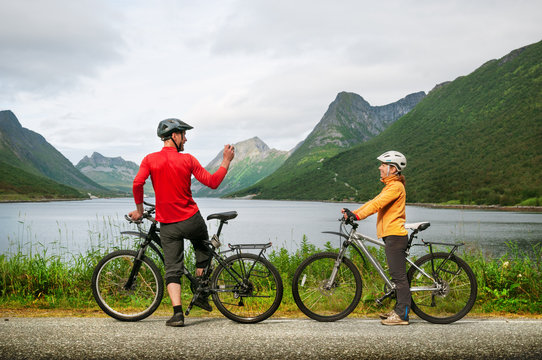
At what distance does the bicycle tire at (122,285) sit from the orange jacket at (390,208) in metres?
3.17

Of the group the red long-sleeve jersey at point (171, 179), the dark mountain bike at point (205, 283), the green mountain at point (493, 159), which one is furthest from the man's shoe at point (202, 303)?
the green mountain at point (493, 159)

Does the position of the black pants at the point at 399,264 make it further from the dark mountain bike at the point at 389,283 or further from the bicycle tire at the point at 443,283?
the bicycle tire at the point at 443,283

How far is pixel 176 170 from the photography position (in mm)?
5676

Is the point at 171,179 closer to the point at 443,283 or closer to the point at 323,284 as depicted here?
the point at 323,284

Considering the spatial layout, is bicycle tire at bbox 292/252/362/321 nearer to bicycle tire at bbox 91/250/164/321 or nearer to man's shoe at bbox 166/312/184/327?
man's shoe at bbox 166/312/184/327

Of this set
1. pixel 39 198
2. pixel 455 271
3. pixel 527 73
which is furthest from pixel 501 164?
pixel 39 198

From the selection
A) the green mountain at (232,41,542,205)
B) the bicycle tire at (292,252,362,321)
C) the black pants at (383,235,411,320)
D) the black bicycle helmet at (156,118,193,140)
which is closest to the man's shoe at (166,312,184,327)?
the bicycle tire at (292,252,362,321)

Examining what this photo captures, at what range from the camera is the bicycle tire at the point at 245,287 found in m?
5.91

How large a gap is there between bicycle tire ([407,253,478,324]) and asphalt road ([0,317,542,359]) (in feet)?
1.75

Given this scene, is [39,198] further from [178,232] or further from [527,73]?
[527,73]

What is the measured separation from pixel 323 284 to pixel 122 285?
301cm

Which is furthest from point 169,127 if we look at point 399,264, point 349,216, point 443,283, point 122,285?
point 443,283

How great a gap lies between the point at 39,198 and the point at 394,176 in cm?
21228

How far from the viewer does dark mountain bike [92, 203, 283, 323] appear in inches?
233
